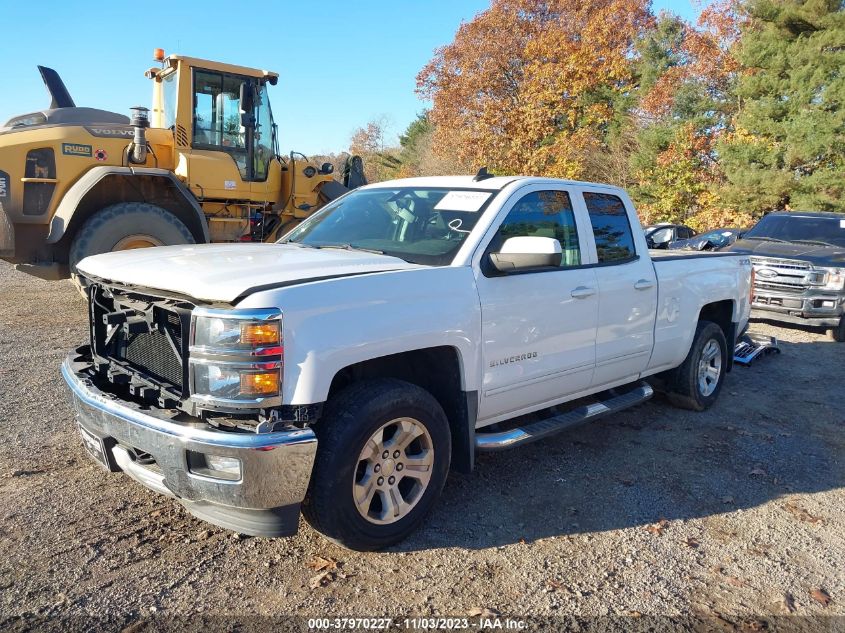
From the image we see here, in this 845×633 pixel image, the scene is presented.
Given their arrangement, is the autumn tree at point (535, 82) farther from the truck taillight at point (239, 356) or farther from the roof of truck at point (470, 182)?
the truck taillight at point (239, 356)

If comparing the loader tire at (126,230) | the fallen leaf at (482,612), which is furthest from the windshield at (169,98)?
the fallen leaf at (482,612)

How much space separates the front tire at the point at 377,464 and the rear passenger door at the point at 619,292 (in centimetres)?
169

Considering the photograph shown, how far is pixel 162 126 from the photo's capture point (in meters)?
9.59

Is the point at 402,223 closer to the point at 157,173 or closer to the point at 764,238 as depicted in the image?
the point at 157,173

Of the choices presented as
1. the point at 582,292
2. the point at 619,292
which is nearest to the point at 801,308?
the point at 619,292

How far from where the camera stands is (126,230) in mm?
7895

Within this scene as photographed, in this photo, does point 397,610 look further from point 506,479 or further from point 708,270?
point 708,270

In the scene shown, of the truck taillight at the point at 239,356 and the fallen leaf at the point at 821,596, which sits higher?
the truck taillight at the point at 239,356

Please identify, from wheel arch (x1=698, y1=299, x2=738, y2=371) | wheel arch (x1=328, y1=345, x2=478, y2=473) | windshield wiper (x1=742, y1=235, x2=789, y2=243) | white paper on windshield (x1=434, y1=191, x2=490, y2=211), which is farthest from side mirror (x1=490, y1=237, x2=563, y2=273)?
windshield wiper (x1=742, y1=235, x2=789, y2=243)

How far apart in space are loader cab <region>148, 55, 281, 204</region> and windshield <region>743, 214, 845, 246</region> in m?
8.27

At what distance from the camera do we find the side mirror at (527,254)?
367cm

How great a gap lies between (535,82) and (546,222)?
21.8m

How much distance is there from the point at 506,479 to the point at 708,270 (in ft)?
9.58

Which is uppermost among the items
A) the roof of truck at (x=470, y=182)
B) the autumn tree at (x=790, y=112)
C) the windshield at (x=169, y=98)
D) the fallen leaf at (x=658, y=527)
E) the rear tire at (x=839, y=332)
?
the autumn tree at (x=790, y=112)
